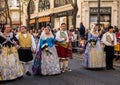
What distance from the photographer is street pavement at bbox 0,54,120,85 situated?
11.2 m

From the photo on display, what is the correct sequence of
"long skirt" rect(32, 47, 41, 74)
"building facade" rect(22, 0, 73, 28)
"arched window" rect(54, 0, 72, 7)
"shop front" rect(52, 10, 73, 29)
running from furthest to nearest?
"arched window" rect(54, 0, 72, 7) → "building facade" rect(22, 0, 73, 28) → "shop front" rect(52, 10, 73, 29) → "long skirt" rect(32, 47, 41, 74)

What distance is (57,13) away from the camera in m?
39.2

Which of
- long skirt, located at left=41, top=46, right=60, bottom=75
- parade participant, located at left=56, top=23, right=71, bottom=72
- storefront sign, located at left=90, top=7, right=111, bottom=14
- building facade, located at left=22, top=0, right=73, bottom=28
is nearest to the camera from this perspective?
long skirt, located at left=41, top=46, right=60, bottom=75

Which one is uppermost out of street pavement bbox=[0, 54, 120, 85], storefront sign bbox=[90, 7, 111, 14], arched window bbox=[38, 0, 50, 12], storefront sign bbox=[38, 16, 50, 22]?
arched window bbox=[38, 0, 50, 12]

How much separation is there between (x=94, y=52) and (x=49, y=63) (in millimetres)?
2399

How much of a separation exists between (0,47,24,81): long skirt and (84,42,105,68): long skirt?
3429 millimetres

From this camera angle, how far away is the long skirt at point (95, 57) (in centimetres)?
1430

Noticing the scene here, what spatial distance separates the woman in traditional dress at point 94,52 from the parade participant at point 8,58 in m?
3.29

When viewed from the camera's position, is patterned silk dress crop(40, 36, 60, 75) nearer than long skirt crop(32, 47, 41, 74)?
Yes

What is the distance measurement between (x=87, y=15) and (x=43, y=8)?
13811 mm

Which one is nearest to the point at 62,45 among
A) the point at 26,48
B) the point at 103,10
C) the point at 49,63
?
the point at 49,63

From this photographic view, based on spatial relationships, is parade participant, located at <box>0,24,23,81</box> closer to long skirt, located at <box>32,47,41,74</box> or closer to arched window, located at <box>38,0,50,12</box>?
long skirt, located at <box>32,47,41,74</box>

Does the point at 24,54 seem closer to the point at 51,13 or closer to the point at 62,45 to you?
the point at 62,45

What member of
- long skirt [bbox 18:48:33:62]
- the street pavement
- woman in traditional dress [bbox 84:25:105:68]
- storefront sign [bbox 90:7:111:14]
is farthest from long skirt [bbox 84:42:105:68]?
storefront sign [bbox 90:7:111:14]
